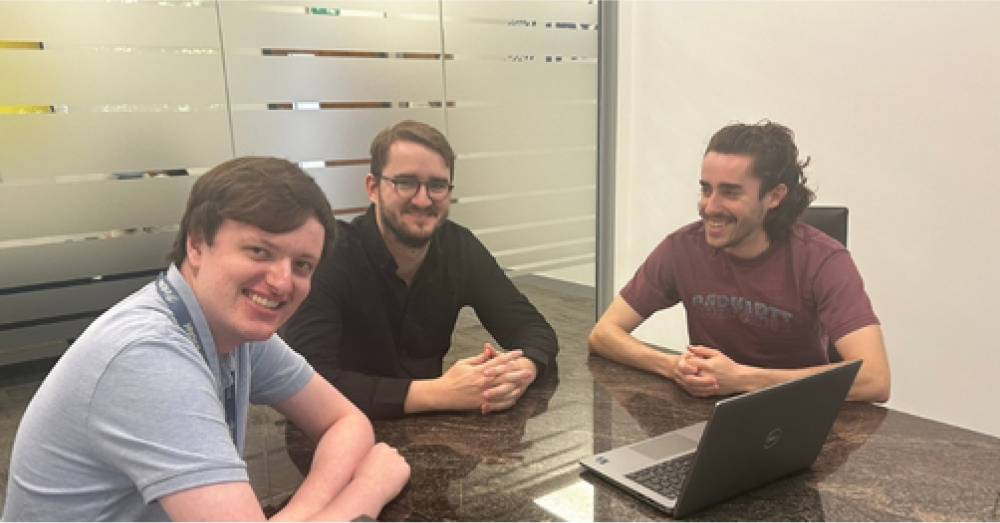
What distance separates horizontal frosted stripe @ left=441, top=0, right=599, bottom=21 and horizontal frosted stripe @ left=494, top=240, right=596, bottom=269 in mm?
1180

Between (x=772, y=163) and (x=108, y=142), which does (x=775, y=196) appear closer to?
(x=772, y=163)

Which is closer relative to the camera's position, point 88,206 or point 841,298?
point 841,298

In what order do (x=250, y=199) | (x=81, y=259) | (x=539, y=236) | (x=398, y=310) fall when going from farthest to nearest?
(x=539, y=236) → (x=81, y=259) → (x=398, y=310) → (x=250, y=199)

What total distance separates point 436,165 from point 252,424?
0.84 metres

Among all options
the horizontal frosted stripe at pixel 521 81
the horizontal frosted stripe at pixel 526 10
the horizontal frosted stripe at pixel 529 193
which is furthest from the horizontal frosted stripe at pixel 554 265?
the horizontal frosted stripe at pixel 526 10

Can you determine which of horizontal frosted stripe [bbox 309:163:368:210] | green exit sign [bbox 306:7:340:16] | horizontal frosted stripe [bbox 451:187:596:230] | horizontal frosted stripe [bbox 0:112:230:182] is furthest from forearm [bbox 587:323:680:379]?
green exit sign [bbox 306:7:340:16]

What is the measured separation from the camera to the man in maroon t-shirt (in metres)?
1.68

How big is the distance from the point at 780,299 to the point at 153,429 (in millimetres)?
1463

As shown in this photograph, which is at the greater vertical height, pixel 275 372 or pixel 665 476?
pixel 275 372

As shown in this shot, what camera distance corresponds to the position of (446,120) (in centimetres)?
322

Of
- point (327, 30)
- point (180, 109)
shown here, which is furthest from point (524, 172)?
point (180, 109)

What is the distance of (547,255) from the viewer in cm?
373

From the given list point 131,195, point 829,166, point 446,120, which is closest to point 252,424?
point 131,195

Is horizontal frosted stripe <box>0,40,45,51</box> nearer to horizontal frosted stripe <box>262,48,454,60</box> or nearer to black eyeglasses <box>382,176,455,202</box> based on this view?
horizontal frosted stripe <box>262,48,454,60</box>
